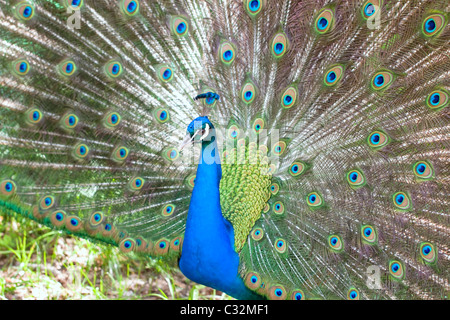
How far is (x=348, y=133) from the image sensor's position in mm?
1970

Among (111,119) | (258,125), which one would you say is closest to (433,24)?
(258,125)

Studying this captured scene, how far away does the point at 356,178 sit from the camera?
1953 mm

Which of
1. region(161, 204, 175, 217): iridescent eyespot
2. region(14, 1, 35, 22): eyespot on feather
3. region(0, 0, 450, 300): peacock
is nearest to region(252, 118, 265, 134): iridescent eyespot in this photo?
region(0, 0, 450, 300): peacock

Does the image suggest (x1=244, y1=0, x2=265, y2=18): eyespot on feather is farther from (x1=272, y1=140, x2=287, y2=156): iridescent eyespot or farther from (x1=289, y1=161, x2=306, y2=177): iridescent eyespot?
(x1=289, y1=161, x2=306, y2=177): iridescent eyespot

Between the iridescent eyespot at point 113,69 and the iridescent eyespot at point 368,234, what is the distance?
133 centimetres

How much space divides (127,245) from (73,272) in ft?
2.89

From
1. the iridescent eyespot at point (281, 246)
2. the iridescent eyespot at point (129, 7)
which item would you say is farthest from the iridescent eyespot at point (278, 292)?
the iridescent eyespot at point (129, 7)

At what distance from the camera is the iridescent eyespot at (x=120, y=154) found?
2076mm

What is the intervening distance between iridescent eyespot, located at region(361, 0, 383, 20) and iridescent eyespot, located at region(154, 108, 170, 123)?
3.17 feet

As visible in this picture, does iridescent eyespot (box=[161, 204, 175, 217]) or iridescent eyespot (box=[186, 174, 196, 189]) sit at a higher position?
iridescent eyespot (box=[186, 174, 196, 189])

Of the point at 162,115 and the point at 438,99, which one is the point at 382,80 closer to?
the point at 438,99

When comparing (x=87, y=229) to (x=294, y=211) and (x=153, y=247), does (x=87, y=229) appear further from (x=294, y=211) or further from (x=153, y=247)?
(x=294, y=211)

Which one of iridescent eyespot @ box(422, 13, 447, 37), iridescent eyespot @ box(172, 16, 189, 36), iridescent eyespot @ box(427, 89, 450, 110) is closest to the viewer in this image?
iridescent eyespot @ box(422, 13, 447, 37)

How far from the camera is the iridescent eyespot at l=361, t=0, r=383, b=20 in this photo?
1.73 m
